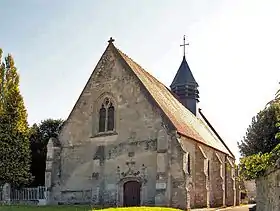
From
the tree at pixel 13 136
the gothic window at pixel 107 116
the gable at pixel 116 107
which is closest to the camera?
the gable at pixel 116 107

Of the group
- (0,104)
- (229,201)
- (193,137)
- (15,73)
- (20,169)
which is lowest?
(229,201)

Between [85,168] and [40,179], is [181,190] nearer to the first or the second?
[85,168]

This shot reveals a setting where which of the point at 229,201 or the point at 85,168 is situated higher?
the point at 85,168

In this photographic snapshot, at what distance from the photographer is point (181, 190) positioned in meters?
24.3

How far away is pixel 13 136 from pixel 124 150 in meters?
11.8

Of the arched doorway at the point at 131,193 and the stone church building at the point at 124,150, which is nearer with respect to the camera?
the stone church building at the point at 124,150

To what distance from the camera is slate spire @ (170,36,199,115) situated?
41875 millimetres

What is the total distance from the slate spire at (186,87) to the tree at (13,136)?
15.3 m

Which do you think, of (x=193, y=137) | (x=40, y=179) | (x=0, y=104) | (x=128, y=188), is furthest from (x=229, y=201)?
(x=0, y=104)

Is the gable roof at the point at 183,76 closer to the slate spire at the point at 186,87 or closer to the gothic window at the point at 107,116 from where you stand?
the slate spire at the point at 186,87

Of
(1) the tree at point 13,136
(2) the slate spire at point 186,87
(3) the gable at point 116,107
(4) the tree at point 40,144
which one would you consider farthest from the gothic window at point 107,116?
(2) the slate spire at point 186,87

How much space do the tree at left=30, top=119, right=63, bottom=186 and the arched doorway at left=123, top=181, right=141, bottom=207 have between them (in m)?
10.7

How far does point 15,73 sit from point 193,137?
18.1 metres

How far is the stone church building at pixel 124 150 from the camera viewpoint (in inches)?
Answer: 987
